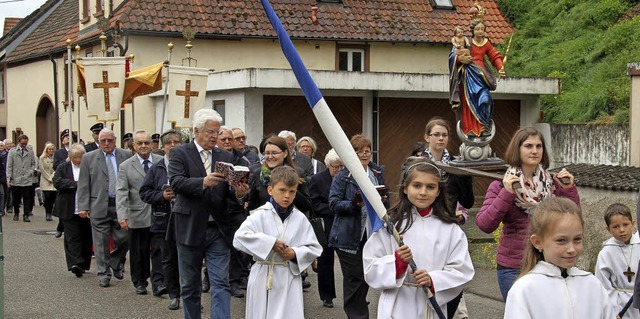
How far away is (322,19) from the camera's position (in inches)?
1051

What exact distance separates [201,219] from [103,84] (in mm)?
7794

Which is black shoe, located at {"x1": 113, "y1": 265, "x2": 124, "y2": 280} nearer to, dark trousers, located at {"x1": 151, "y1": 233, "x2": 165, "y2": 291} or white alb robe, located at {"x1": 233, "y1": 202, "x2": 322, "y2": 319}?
dark trousers, located at {"x1": 151, "y1": 233, "x2": 165, "y2": 291}

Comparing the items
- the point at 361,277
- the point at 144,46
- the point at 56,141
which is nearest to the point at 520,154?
the point at 361,277

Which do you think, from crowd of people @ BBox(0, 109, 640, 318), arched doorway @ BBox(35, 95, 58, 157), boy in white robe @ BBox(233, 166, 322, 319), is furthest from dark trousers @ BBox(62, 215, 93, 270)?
arched doorway @ BBox(35, 95, 58, 157)

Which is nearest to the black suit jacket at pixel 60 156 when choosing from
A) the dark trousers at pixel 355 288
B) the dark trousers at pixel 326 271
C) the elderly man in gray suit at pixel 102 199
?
the elderly man in gray suit at pixel 102 199

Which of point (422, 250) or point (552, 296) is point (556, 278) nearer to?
point (552, 296)

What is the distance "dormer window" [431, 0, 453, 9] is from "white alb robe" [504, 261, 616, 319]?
24.8m

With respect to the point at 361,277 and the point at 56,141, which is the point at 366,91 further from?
the point at 56,141

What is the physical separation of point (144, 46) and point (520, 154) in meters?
19.4

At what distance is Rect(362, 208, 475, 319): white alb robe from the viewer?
17.8 feet

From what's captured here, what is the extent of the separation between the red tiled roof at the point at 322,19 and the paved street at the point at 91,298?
1149cm

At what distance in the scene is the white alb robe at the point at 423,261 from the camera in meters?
5.43

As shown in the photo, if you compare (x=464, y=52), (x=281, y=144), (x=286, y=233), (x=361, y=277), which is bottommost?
(x=361, y=277)

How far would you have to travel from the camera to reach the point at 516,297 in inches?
163
